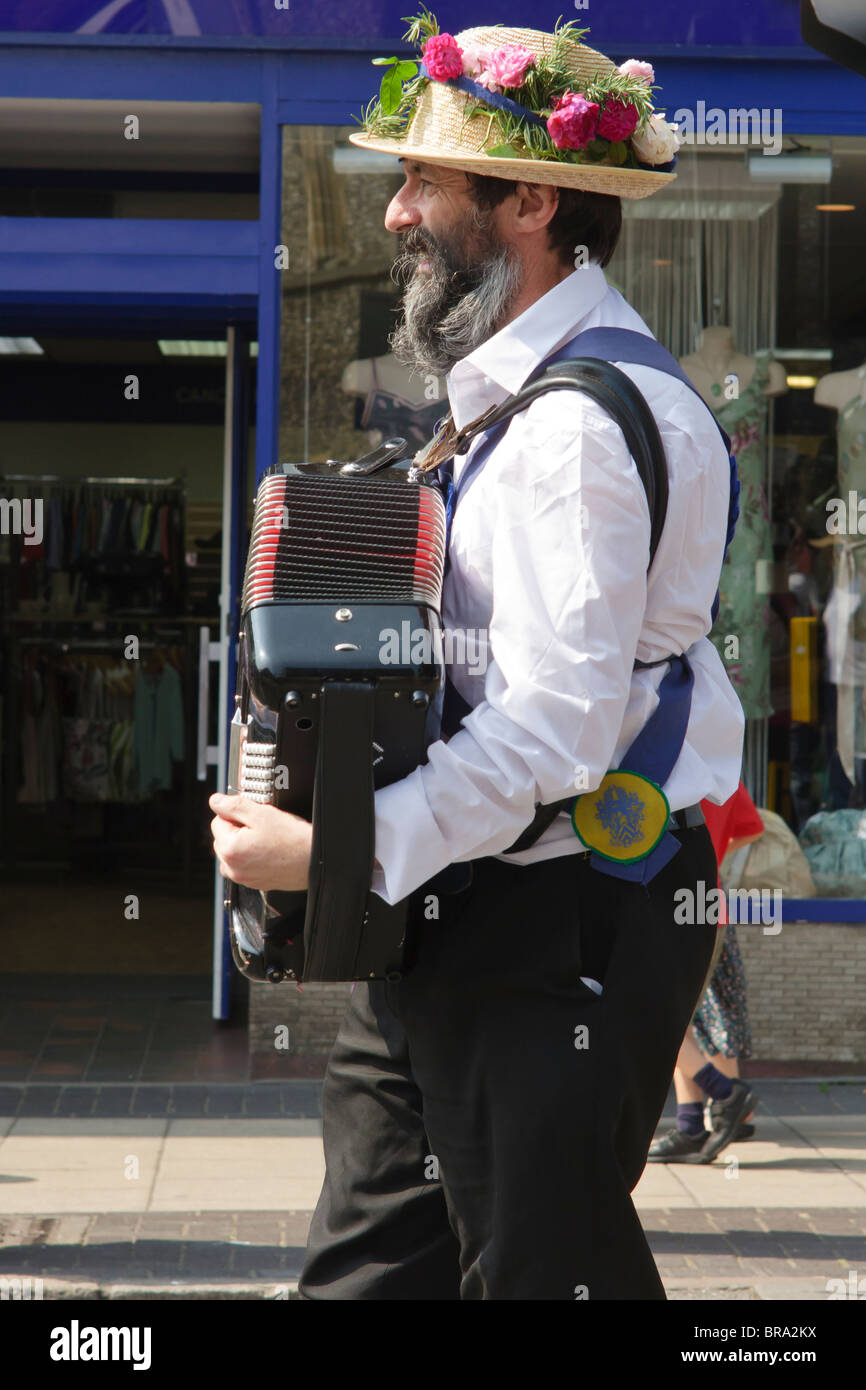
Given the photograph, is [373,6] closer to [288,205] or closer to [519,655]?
[288,205]

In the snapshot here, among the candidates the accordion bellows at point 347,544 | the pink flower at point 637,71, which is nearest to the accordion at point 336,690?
the accordion bellows at point 347,544

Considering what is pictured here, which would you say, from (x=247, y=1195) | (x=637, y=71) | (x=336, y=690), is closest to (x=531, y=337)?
(x=637, y=71)

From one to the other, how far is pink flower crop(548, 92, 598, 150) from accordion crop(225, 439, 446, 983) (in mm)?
567

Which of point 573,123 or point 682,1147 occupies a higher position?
point 573,123

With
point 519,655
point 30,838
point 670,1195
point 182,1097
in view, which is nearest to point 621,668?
point 519,655

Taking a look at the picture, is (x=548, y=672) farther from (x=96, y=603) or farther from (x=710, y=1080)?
(x=96, y=603)

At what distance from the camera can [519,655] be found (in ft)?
6.24

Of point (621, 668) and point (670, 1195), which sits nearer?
point (621, 668)

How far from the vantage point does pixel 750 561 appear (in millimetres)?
6785

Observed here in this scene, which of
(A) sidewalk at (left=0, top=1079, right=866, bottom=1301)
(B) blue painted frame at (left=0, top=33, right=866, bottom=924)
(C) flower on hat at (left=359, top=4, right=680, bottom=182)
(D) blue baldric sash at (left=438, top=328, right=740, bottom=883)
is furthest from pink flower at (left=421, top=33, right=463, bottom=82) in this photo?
(B) blue painted frame at (left=0, top=33, right=866, bottom=924)

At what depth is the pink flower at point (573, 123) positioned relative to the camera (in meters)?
2.18

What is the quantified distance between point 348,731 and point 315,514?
0.33 meters

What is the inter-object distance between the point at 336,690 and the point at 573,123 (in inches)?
36.4

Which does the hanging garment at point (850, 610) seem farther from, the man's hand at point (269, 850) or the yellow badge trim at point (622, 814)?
the man's hand at point (269, 850)
